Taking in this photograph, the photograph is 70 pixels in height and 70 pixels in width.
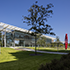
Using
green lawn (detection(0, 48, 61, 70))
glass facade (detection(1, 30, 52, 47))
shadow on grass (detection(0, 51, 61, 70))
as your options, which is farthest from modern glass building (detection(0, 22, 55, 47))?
shadow on grass (detection(0, 51, 61, 70))

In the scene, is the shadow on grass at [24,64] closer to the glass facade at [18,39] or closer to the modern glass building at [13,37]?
the modern glass building at [13,37]

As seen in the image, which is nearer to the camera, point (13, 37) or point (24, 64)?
point (24, 64)

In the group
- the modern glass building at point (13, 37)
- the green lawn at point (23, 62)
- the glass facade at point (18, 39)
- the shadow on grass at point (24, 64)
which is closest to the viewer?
the shadow on grass at point (24, 64)

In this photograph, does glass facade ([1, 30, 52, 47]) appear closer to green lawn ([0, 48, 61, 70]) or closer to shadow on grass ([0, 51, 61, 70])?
green lawn ([0, 48, 61, 70])

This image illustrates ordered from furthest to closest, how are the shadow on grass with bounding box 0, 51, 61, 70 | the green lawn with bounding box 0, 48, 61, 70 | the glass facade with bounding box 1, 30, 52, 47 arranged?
→ the glass facade with bounding box 1, 30, 52, 47 → the green lawn with bounding box 0, 48, 61, 70 → the shadow on grass with bounding box 0, 51, 61, 70

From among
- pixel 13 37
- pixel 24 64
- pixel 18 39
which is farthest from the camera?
pixel 18 39

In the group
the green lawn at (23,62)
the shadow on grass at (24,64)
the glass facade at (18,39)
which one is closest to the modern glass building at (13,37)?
the glass facade at (18,39)

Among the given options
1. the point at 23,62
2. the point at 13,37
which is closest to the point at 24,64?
the point at 23,62

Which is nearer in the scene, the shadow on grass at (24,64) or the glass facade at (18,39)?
the shadow on grass at (24,64)

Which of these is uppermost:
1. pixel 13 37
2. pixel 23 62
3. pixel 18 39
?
pixel 13 37

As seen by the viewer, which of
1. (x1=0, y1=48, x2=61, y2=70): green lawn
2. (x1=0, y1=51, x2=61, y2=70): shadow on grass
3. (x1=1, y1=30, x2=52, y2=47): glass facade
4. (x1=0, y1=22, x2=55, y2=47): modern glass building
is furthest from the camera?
(x1=1, y1=30, x2=52, y2=47): glass facade

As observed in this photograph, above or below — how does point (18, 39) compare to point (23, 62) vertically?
above

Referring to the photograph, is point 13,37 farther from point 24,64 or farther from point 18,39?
point 24,64

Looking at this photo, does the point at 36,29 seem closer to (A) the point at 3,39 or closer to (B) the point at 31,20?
(B) the point at 31,20
